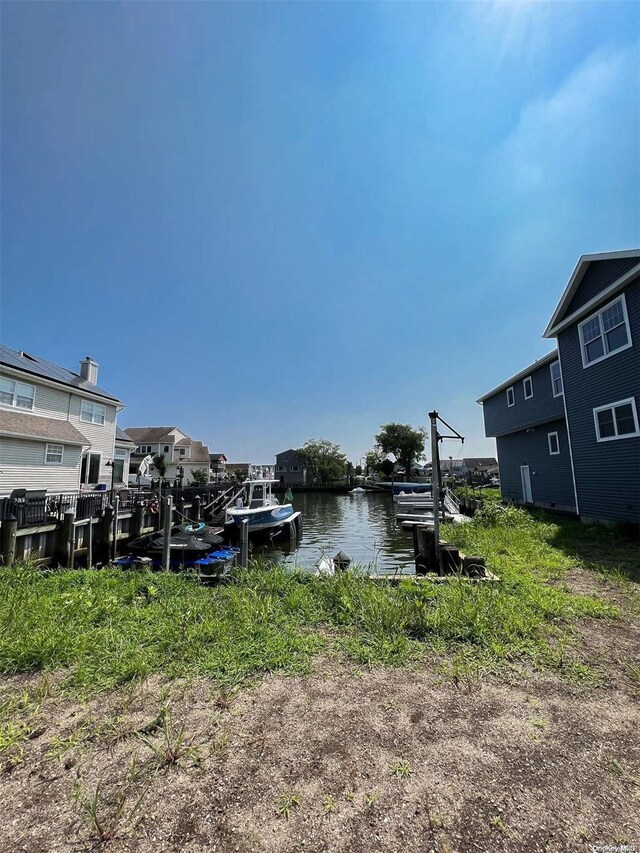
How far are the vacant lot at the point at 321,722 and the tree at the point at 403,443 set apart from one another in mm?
61916

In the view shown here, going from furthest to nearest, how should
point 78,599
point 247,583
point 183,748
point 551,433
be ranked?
point 551,433
point 247,583
point 78,599
point 183,748

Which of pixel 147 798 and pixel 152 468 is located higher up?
pixel 152 468

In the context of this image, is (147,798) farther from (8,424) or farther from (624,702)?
(8,424)

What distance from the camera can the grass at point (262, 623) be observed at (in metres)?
3.88

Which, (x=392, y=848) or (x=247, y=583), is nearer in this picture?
(x=392, y=848)

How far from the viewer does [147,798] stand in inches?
89.3

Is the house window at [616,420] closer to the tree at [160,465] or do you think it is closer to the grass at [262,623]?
the grass at [262,623]

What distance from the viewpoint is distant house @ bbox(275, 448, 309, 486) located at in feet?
250

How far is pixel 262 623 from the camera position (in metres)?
4.80

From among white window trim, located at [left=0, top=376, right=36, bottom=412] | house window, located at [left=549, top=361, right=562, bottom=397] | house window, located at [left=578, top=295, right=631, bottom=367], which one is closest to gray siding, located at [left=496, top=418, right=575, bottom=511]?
house window, located at [left=549, top=361, right=562, bottom=397]

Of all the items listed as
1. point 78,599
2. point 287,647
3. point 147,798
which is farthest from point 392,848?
point 78,599

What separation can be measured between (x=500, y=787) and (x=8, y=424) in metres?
19.9

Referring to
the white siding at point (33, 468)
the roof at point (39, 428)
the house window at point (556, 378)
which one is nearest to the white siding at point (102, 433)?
the roof at point (39, 428)

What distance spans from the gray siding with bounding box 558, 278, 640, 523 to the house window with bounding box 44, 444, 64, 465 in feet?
77.8
